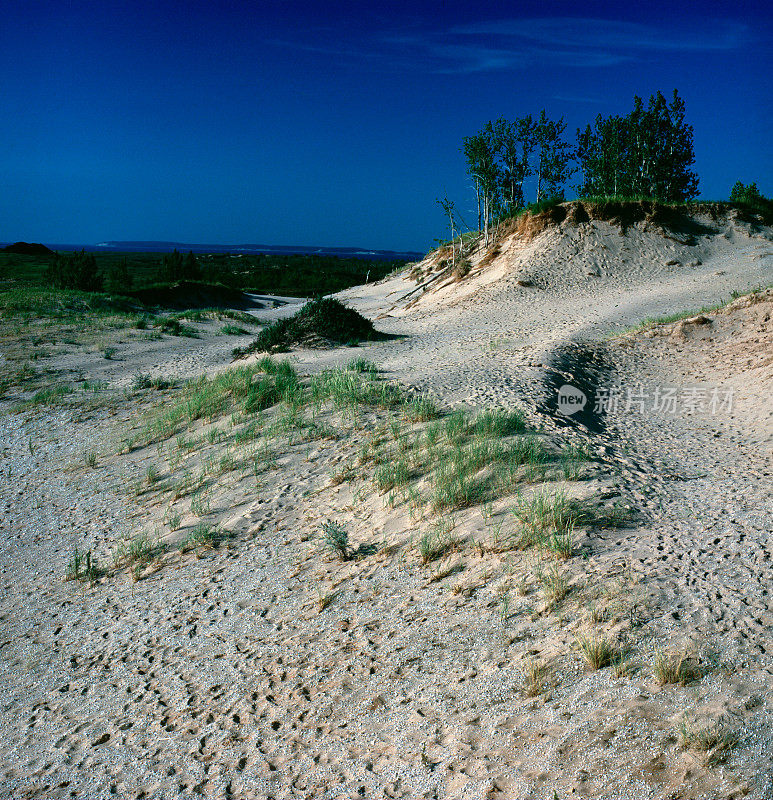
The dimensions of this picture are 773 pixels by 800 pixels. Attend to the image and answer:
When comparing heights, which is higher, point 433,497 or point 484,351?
point 484,351

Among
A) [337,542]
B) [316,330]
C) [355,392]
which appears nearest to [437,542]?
[337,542]

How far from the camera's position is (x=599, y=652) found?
3.16 m

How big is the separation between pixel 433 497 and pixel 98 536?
10.7 feet

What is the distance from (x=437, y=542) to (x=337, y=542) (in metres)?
0.78

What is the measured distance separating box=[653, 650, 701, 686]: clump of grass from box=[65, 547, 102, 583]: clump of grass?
4313 mm

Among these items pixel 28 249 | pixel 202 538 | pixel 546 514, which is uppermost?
pixel 28 249

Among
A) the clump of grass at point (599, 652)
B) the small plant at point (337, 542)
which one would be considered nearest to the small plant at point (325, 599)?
the small plant at point (337, 542)

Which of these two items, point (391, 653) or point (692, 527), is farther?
point (692, 527)

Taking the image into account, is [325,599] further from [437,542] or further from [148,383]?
[148,383]

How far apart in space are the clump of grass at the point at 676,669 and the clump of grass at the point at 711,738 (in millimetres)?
290

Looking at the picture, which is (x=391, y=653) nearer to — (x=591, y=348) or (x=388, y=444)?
(x=388, y=444)

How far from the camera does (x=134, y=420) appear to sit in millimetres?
9211

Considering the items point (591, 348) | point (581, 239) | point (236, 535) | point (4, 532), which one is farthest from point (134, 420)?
point (581, 239)

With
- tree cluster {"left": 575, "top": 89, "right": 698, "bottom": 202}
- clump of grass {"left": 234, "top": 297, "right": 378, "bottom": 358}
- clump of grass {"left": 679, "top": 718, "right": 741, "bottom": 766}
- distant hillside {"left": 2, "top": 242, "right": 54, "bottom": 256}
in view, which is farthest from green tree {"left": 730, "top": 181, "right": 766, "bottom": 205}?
distant hillside {"left": 2, "top": 242, "right": 54, "bottom": 256}
